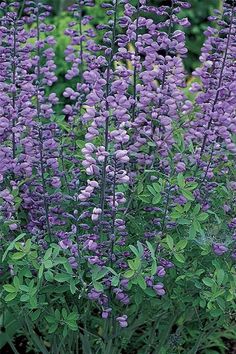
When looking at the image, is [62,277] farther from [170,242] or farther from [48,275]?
[170,242]

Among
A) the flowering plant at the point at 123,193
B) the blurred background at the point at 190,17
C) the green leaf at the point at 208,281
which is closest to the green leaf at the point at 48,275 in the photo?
the flowering plant at the point at 123,193

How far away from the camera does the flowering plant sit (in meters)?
2.67

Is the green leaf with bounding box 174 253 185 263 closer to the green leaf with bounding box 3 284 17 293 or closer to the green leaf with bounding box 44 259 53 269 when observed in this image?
the green leaf with bounding box 44 259 53 269

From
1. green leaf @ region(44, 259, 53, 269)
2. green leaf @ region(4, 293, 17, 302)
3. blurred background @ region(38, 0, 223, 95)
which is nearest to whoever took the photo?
green leaf @ region(44, 259, 53, 269)

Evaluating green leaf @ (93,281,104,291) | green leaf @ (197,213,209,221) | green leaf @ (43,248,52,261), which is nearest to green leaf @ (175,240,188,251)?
green leaf @ (197,213,209,221)

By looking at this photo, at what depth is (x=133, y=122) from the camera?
301 centimetres

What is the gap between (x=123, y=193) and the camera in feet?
9.36

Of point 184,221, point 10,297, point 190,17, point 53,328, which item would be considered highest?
point 184,221

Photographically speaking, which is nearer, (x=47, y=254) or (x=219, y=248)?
(x=47, y=254)

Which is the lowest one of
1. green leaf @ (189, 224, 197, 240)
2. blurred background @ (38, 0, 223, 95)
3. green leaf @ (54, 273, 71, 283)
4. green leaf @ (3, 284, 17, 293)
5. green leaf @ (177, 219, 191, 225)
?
blurred background @ (38, 0, 223, 95)

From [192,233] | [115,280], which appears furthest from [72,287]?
[192,233]

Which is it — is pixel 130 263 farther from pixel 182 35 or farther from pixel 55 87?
pixel 55 87

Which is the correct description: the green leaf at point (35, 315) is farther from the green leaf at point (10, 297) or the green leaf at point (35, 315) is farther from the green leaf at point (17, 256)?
the green leaf at point (17, 256)

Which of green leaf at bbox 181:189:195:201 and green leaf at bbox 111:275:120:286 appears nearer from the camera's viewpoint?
green leaf at bbox 111:275:120:286
